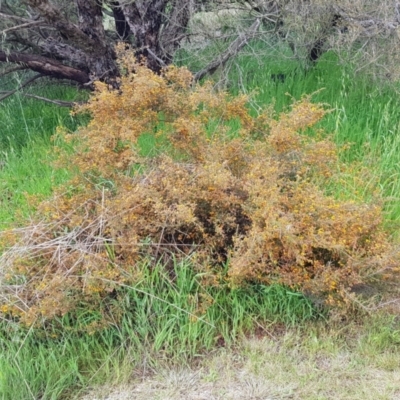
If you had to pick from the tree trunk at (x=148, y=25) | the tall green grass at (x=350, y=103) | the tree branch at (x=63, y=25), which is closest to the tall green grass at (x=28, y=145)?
the tree branch at (x=63, y=25)

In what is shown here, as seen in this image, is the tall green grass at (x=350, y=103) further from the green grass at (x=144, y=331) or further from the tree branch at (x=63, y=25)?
the tree branch at (x=63, y=25)

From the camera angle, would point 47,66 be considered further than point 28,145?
Yes

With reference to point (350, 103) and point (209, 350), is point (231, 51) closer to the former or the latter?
point (350, 103)

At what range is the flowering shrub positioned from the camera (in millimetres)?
2965

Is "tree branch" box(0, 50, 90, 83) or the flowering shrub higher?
"tree branch" box(0, 50, 90, 83)

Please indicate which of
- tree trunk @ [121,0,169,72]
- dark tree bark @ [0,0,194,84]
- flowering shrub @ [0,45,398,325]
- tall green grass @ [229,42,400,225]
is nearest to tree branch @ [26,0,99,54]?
dark tree bark @ [0,0,194,84]

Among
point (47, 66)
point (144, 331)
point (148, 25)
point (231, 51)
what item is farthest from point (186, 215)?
point (47, 66)

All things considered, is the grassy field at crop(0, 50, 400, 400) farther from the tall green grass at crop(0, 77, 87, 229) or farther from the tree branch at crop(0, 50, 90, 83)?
the tree branch at crop(0, 50, 90, 83)

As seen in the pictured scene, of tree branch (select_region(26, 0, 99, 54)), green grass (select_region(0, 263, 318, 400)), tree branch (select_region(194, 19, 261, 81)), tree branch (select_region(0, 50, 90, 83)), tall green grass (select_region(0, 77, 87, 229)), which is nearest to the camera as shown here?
green grass (select_region(0, 263, 318, 400))

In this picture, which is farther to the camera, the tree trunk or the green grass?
the tree trunk

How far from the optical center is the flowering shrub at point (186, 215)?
2965 millimetres

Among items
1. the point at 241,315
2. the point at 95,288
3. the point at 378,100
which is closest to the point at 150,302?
the point at 95,288

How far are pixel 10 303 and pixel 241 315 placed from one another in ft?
4.39

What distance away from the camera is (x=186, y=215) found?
299 centimetres
